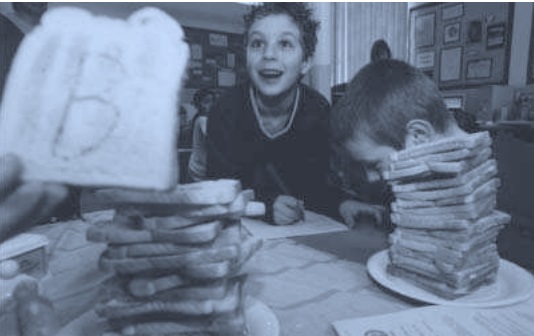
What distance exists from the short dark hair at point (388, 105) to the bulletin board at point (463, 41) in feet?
12.7

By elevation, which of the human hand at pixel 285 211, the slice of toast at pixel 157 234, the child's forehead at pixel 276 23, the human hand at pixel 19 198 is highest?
the child's forehead at pixel 276 23

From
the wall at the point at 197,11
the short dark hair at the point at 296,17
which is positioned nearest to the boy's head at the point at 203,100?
the wall at the point at 197,11

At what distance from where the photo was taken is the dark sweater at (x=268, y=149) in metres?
1.86

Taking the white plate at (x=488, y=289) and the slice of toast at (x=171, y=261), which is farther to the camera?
the white plate at (x=488, y=289)

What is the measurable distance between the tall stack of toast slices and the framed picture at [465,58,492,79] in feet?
13.8

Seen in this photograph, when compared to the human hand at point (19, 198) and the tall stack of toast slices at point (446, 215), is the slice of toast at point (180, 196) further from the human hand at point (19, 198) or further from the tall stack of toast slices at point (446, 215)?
the tall stack of toast slices at point (446, 215)

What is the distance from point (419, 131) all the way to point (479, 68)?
414 centimetres

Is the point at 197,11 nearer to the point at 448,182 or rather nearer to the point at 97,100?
the point at 448,182

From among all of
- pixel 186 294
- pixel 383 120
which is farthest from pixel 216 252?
pixel 383 120

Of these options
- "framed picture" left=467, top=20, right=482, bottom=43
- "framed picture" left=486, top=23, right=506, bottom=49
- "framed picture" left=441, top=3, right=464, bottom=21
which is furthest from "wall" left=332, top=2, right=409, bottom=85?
"framed picture" left=486, top=23, right=506, bottom=49

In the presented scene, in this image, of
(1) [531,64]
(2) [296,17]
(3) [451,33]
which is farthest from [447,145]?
(3) [451,33]

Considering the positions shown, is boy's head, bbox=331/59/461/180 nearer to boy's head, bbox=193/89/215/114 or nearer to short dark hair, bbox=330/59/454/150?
short dark hair, bbox=330/59/454/150

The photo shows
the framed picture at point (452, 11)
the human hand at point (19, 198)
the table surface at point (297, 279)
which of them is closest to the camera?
the human hand at point (19, 198)

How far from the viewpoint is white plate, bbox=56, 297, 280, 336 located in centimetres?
67
